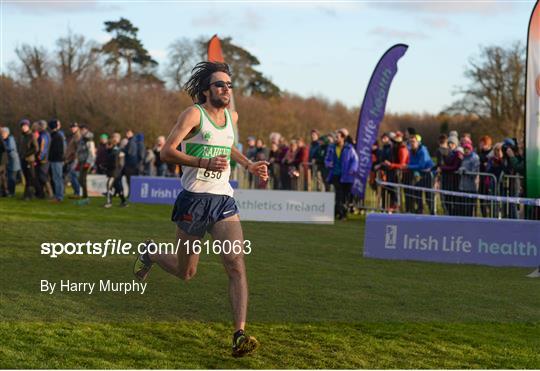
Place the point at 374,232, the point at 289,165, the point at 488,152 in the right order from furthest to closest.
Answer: the point at 289,165 < the point at 488,152 < the point at 374,232

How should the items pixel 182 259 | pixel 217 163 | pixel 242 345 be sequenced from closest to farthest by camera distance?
pixel 242 345, pixel 217 163, pixel 182 259

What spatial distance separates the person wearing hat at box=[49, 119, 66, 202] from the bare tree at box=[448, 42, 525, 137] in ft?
111

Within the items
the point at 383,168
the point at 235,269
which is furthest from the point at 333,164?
the point at 235,269

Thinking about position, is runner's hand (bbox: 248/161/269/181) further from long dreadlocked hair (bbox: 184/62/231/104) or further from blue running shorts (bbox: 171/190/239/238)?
long dreadlocked hair (bbox: 184/62/231/104)

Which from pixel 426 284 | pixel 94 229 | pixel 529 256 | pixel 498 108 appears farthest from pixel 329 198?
pixel 498 108

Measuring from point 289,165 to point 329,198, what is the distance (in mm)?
5666

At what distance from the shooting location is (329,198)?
19984 mm

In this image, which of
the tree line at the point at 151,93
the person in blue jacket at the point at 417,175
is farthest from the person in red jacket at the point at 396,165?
the tree line at the point at 151,93

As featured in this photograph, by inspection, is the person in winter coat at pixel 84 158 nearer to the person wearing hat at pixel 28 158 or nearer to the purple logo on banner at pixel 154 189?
the person wearing hat at pixel 28 158

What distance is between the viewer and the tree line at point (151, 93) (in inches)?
1986

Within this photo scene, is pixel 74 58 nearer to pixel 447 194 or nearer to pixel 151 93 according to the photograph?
pixel 151 93

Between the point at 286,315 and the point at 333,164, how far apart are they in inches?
502

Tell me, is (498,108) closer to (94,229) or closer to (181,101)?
(181,101)

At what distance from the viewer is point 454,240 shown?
13156 millimetres
